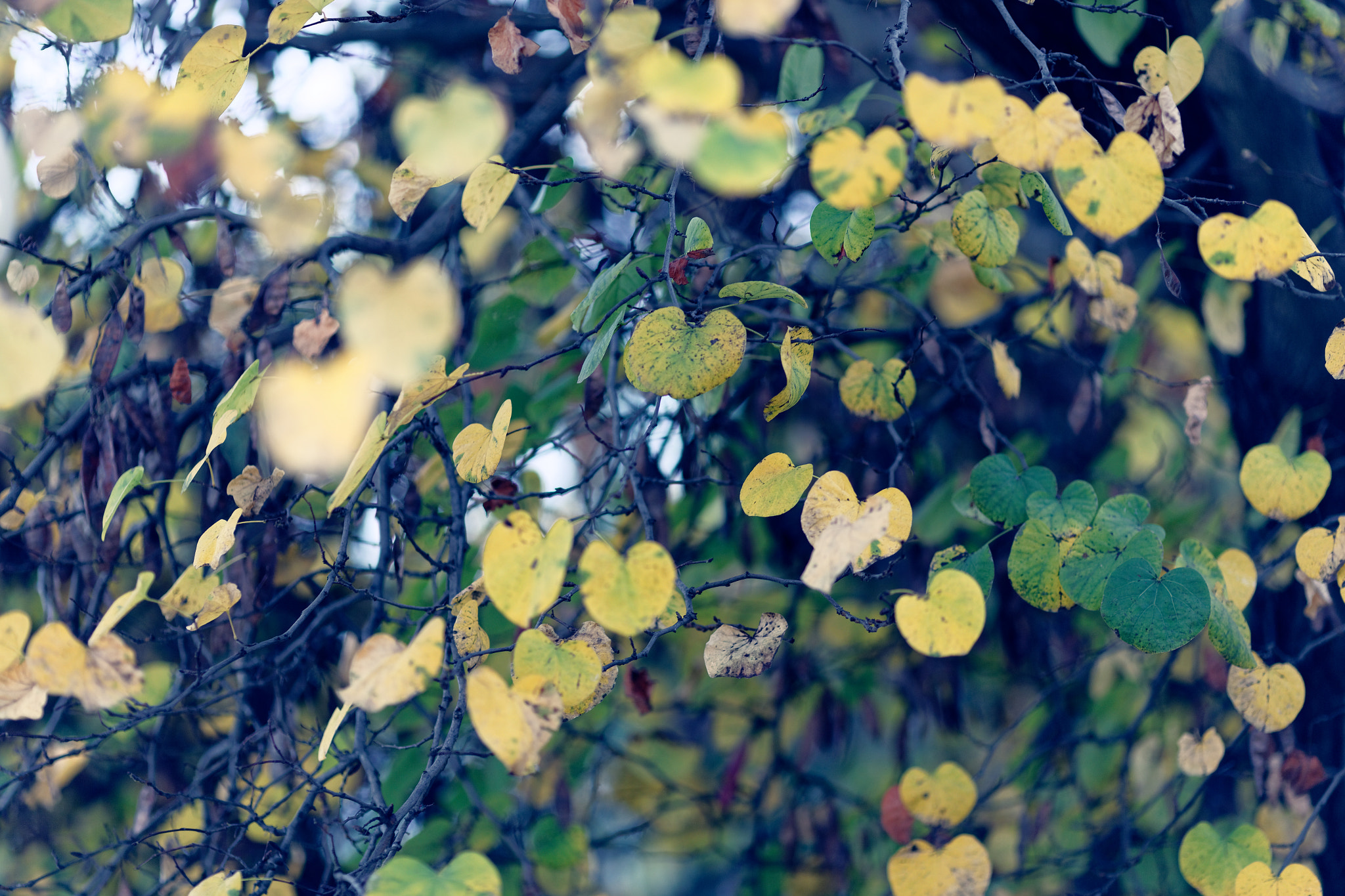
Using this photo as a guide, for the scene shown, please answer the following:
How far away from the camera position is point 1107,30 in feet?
3.35

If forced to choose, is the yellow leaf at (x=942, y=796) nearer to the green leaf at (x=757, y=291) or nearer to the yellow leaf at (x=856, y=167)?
the green leaf at (x=757, y=291)

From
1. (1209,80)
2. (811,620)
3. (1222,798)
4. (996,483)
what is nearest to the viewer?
(996,483)

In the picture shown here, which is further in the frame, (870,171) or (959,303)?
(959,303)

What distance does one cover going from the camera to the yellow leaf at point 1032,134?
588 mm

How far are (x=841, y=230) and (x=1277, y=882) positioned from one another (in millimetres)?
772

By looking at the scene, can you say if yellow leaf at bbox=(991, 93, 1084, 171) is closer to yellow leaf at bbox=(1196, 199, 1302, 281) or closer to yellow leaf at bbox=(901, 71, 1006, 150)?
yellow leaf at bbox=(901, 71, 1006, 150)

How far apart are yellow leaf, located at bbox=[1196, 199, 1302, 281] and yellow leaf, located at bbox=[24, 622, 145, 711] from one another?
91cm

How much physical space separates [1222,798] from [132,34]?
2.15m

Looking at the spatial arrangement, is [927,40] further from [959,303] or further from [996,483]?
[996,483]

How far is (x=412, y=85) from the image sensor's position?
163 centimetres

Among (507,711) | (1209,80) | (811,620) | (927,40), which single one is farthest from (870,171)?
(927,40)

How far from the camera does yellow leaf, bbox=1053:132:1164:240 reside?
0.60m

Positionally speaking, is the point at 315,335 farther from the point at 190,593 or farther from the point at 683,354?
the point at 683,354

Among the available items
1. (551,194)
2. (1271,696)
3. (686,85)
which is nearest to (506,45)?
(551,194)
